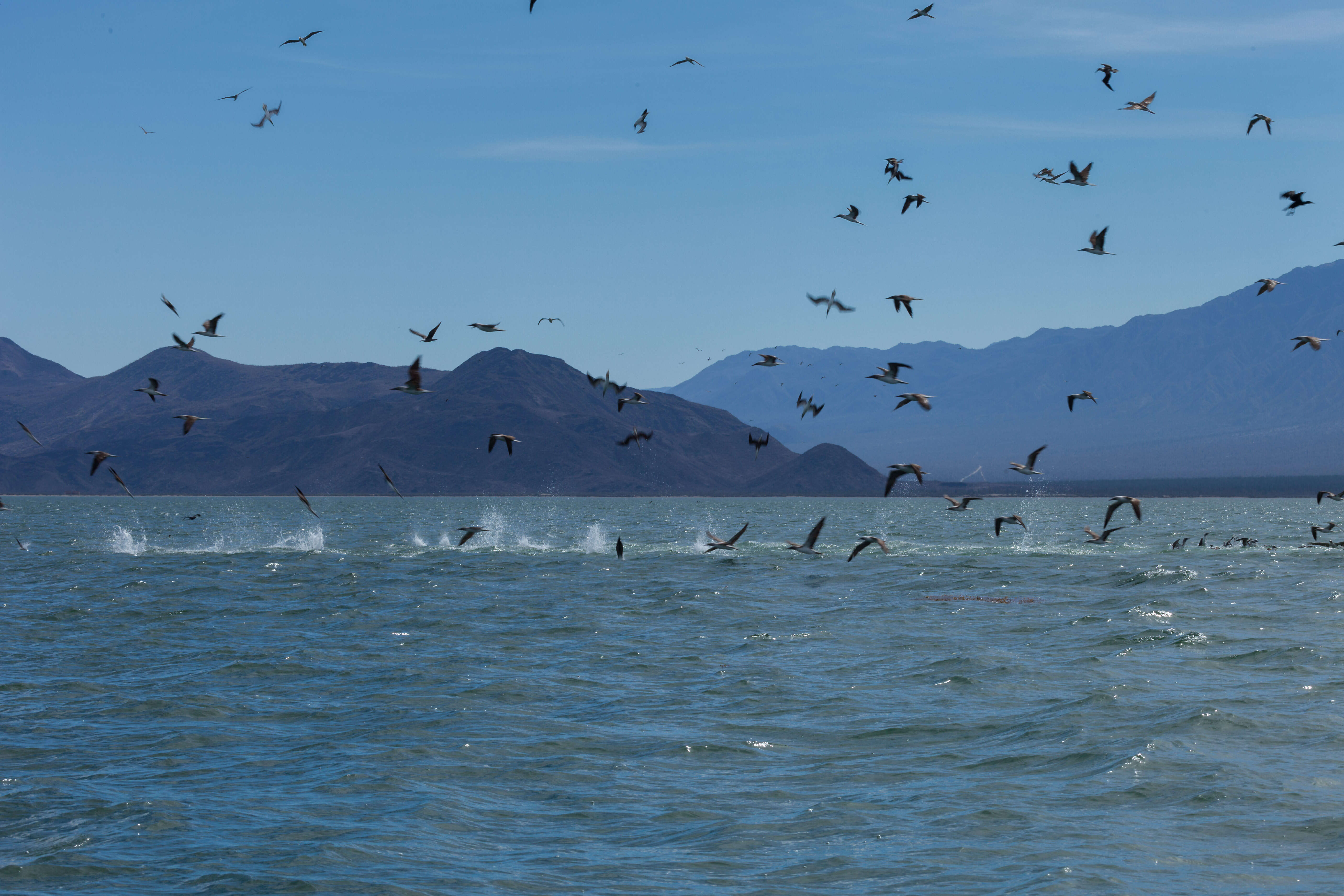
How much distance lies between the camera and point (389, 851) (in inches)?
551

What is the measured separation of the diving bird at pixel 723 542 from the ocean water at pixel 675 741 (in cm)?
253

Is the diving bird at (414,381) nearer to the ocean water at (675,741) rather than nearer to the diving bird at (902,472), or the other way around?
the ocean water at (675,741)

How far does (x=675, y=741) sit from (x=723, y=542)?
89.4ft

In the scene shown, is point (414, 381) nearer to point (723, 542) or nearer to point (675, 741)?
point (675, 741)

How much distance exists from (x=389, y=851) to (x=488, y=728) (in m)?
6.05

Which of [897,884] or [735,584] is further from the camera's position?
[735,584]

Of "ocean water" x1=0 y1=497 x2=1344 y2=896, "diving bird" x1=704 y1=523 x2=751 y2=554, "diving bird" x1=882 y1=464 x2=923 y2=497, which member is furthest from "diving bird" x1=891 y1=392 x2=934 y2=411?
"ocean water" x1=0 y1=497 x2=1344 y2=896

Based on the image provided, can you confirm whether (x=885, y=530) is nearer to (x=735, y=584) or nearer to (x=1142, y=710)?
(x=735, y=584)

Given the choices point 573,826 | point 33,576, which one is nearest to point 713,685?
point 573,826

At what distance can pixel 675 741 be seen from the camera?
1908cm

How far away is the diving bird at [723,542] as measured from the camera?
1912 cm

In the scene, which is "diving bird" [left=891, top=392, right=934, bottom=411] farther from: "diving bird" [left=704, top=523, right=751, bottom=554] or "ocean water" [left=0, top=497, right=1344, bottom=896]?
"ocean water" [left=0, top=497, right=1344, bottom=896]

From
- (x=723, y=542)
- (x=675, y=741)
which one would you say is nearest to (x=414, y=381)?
(x=675, y=741)

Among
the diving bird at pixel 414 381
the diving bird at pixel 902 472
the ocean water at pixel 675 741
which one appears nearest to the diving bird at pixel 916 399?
the diving bird at pixel 902 472
